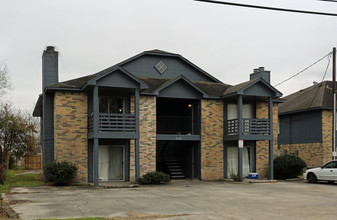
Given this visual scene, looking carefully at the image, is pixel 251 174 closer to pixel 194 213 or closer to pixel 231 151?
pixel 231 151

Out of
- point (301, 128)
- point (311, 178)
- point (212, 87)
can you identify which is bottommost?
point (311, 178)

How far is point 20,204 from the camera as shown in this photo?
42.7ft

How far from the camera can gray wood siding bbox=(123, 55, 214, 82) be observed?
2539cm

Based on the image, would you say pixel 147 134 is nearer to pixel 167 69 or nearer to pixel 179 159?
pixel 179 159

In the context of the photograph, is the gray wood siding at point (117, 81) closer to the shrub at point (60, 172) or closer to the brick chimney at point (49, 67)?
the brick chimney at point (49, 67)

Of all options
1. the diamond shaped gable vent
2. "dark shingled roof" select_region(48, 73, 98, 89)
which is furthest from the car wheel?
Answer: "dark shingled roof" select_region(48, 73, 98, 89)

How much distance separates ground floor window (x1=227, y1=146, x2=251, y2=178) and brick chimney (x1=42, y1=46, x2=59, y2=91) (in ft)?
37.7

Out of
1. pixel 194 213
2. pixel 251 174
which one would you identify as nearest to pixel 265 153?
pixel 251 174

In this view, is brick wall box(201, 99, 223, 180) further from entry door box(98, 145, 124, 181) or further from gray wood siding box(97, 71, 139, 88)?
gray wood siding box(97, 71, 139, 88)

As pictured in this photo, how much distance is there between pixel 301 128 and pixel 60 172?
19.5m

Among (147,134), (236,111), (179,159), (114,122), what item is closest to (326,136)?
(236,111)

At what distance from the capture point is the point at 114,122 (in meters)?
20.9

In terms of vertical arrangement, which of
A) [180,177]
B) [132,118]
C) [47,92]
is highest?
[47,92]

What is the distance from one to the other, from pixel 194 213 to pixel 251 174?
13789 mm
